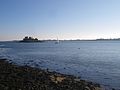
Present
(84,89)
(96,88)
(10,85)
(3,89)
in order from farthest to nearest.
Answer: (96,88) → (84,89) → (10,85) → (3,89)

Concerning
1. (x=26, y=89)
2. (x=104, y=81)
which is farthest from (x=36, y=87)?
(x=104, y=81)

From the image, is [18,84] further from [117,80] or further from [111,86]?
[117,80]

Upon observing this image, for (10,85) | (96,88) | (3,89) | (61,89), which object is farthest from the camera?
(96,88)

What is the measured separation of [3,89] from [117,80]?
18499mm

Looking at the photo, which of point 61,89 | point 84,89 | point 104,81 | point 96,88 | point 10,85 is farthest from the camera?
point 104,81

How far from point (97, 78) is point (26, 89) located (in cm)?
1628

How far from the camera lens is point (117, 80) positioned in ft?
106

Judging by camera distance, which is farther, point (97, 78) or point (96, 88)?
point (97, 78)

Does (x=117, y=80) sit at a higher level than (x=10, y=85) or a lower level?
lower

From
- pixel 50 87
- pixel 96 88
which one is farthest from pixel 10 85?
pixel 96 88

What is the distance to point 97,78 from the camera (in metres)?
33.9

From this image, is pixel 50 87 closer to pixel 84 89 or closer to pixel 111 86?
pixel 84 89

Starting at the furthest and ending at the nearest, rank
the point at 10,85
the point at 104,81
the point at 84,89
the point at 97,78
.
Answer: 1. the point at 97,78
2. the point at 104,81
3. the point at 84,89
4. the point at 10,85

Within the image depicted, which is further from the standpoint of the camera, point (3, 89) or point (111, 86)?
point (111, 86)
